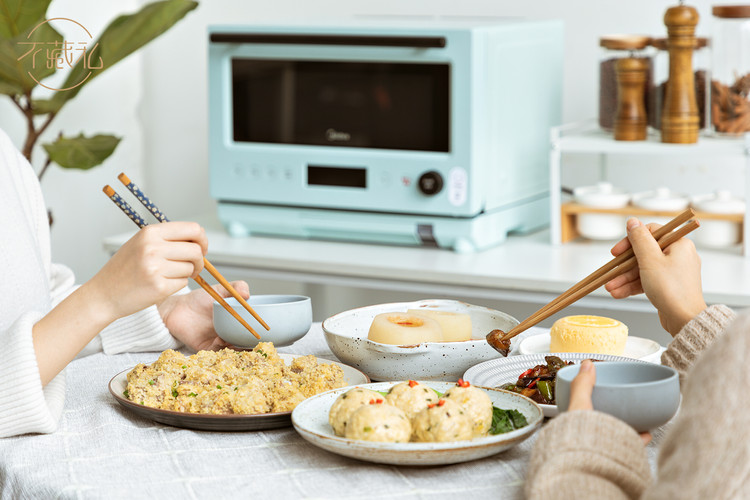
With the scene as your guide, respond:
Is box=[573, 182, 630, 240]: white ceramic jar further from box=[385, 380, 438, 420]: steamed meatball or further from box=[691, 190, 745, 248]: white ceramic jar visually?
box=[385, 380, 438, 420]: steamed meatball

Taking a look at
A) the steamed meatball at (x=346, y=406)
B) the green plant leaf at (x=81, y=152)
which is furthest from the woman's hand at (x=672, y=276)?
the green plant leaf at (x=81, y=152)

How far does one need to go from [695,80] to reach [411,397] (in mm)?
1378

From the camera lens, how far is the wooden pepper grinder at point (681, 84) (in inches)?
72.3

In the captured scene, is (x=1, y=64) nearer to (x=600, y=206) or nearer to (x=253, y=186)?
(x=253, y=186)

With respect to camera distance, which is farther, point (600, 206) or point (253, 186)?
point (253, 186)

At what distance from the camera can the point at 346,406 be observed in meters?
0.79

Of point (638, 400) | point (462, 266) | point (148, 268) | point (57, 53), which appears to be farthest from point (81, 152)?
point (638, 400)

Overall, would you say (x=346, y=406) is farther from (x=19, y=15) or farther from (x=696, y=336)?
(x=19, y=15)

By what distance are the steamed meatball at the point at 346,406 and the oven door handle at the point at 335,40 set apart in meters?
1.18

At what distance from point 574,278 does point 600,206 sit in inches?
11.6

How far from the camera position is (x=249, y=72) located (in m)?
2.10

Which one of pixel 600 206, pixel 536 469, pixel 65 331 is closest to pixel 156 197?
pixel 600 206

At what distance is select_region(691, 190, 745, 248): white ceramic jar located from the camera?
1.84 metres

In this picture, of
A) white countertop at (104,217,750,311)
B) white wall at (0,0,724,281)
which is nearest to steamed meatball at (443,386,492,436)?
white countertop at (104,217,750,311)
